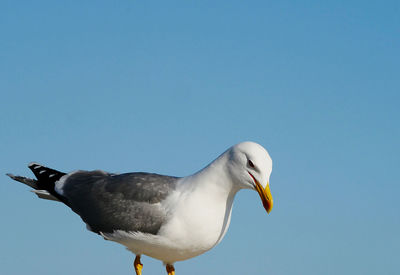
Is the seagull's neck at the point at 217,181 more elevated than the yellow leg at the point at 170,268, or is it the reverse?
the seagull's neck at the point at 217,181

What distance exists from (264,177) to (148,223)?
6.80 feet

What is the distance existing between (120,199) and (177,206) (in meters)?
1.29

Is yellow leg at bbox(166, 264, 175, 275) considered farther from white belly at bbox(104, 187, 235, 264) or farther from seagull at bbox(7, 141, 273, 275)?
white belly at bbox(104, 187, 235, 264)

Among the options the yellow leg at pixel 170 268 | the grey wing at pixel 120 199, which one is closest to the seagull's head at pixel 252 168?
the grey wing at pixel 120 199

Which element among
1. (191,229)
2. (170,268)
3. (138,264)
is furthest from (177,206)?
(138,264)

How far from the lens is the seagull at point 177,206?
8125mm

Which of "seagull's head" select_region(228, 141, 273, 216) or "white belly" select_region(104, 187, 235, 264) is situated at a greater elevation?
"seagull's head" select_region(228, 141, 273, 216)

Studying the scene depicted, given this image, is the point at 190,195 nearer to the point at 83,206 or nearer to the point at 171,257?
the point at 171,257

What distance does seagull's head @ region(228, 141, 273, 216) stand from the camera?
311 inches

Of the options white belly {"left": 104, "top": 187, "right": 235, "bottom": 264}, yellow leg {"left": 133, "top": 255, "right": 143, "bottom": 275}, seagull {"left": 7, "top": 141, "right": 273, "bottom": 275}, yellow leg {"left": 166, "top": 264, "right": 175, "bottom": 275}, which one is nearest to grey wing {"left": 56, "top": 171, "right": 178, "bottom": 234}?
seagull {"left": 7, "top": 141, "right": 273, "bottom": 275}

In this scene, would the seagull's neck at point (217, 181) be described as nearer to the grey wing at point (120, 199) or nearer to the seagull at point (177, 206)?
the seagull at point (177, 206)

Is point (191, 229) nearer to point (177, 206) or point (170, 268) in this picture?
point (177, 206)

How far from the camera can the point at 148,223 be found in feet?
28.6

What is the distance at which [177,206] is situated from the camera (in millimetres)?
8555
